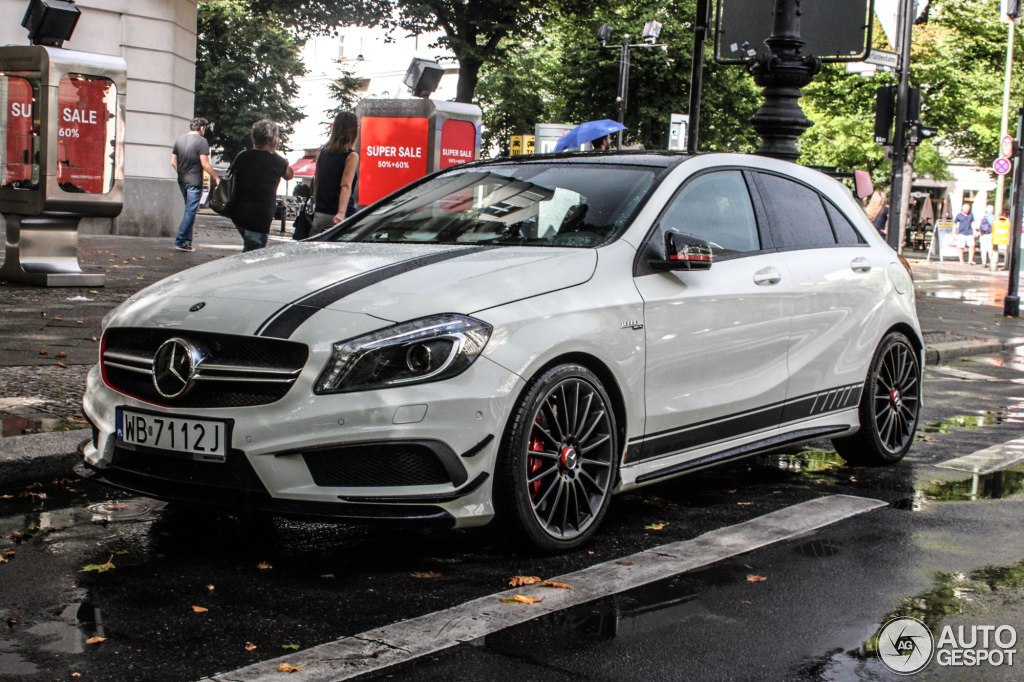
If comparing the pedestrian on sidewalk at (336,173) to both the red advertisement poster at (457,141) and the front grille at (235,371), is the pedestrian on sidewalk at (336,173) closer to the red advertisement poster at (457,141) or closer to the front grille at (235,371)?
the red advertisement poster at (457,141)

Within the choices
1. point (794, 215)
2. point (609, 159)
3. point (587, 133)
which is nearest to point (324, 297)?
point (609, 159)

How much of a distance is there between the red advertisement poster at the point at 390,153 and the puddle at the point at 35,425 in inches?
377

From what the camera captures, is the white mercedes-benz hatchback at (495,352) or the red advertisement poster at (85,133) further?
the red advertisement poster at (85,133)

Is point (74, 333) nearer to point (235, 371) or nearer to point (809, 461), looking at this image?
point (809, 461)

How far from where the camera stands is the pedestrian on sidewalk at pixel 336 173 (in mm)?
10547

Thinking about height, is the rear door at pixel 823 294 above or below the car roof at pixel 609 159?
below

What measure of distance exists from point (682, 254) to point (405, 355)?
56.1 inches

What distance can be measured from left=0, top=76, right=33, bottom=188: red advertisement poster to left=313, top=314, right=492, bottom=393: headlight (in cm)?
979

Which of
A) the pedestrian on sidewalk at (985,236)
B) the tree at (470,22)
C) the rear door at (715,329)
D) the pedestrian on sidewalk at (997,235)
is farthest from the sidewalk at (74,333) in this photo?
the tree at (470,22)

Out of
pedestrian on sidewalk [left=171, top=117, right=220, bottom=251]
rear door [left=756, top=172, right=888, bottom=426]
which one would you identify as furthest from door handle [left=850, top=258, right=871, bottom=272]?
pedestrian on sidewalk [left=171, top=117, right=220, bottom=251]

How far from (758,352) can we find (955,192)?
222 ft

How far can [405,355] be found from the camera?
14.5 ft

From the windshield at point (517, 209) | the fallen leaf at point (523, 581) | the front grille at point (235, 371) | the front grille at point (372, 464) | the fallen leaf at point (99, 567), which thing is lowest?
the fallen leaf at point (99, 567)

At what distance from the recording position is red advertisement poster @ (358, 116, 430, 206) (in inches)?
622
